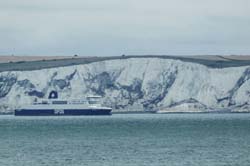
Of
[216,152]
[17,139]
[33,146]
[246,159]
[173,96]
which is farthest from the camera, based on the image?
[173,96]

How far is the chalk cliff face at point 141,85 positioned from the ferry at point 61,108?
173 inches

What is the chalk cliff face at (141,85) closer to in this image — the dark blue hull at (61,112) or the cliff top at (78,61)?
the cliff top at (78,61)

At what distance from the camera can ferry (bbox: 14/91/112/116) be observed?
163375mm

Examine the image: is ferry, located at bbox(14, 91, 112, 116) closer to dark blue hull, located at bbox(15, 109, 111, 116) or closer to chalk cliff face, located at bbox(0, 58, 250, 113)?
dark blue hull, located at bbox(15, 109, 111, 116)

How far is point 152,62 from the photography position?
174250mm

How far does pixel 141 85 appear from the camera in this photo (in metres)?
172

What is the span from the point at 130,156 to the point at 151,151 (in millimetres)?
4031

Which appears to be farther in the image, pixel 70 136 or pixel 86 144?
pixel 70 136

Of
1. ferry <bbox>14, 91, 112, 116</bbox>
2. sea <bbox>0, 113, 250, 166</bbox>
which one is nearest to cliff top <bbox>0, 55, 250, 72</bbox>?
ferry <bbox>14, 91, 112, 116</bbox>

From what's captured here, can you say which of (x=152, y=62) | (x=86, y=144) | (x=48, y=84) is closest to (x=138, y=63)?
(x=152, y=62)

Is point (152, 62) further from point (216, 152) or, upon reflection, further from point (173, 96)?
point (216, 152)

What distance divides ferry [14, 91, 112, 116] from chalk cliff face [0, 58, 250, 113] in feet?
14.4

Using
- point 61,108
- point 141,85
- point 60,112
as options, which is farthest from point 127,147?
point 141,85

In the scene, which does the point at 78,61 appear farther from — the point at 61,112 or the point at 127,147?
the point at 127,147
